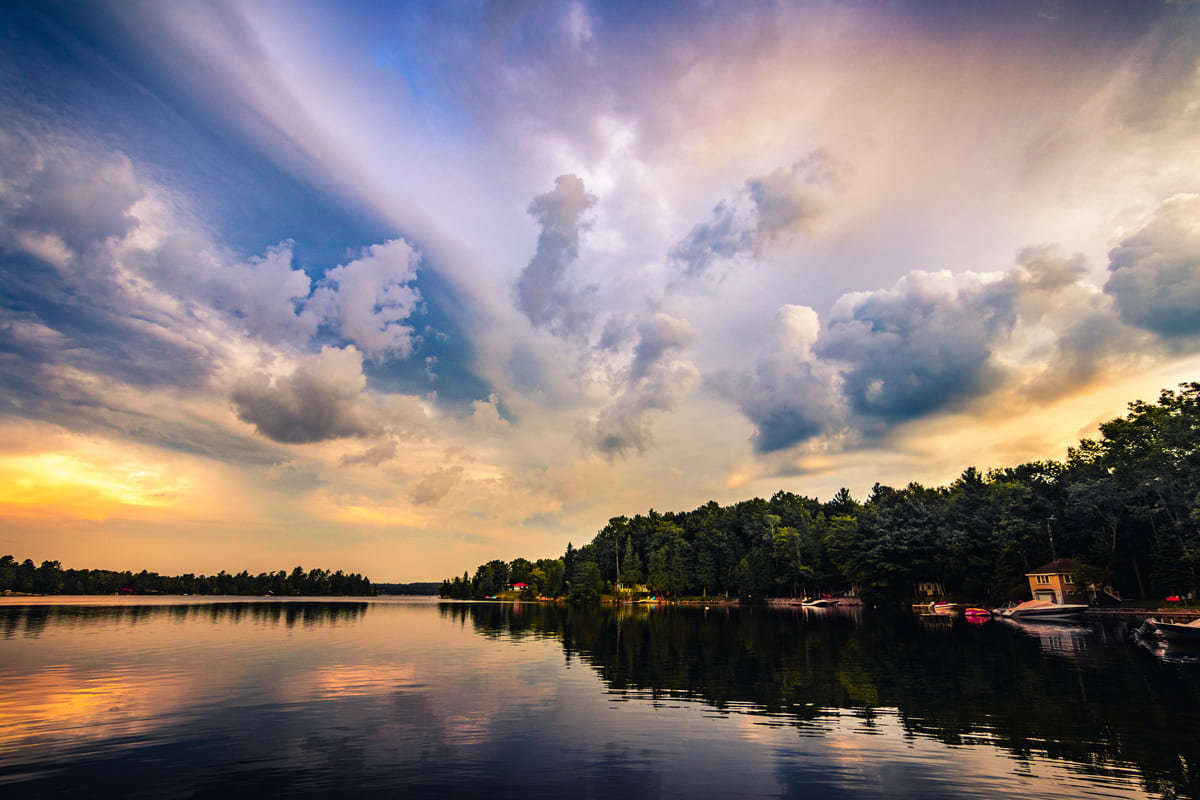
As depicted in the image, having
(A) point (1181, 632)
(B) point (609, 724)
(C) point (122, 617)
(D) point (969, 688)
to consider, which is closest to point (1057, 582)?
(A) point (1181, 632)

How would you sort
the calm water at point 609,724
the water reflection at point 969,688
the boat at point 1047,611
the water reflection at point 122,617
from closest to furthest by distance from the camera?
1. the calm water at point 609,724
2. the water reflection at point 969,688
3. the water reflection at point 122,617
4. the boat at point 1047,611

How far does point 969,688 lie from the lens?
29.8 m

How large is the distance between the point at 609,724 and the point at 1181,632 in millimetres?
43967

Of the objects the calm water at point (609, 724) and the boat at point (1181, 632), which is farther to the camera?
the boat at point (1181, 632)

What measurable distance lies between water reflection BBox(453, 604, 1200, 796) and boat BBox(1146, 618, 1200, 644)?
3.07 metres

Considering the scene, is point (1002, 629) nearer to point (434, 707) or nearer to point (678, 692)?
point (678, 692)

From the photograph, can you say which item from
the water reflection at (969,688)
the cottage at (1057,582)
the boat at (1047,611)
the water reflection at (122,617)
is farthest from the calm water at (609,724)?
the cottage at (1057,582)

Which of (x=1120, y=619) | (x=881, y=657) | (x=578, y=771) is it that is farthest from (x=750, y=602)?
(x=578, y=771)

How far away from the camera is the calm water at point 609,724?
15.9 metres

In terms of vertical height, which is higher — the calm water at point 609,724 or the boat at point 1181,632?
the boat at point 1181,632

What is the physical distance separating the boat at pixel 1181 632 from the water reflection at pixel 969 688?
3.07 m

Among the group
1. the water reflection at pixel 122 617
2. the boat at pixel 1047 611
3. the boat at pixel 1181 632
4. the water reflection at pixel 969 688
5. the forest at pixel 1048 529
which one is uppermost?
the forest at pixel 1048 529

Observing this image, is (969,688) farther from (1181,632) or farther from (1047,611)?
(1047,611)

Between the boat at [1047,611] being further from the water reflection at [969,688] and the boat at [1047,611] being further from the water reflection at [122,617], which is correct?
the water reflection at [122,617]
